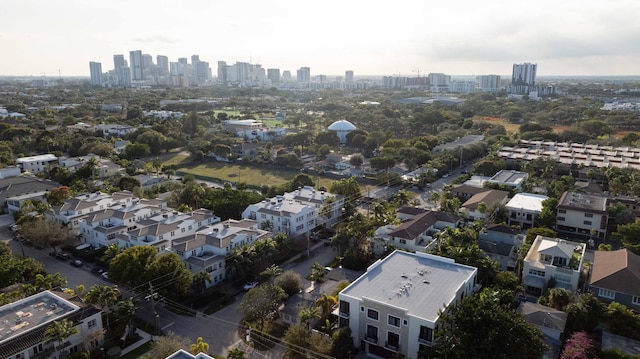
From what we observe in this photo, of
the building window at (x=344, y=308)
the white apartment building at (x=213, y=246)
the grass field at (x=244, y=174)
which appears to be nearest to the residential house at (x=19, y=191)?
the grass field at (x=244, y=174)

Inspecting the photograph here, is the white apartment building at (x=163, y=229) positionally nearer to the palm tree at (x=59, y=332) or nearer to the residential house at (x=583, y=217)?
the palm tree at (x=59, y=332)

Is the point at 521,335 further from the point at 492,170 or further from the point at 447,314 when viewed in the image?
the point at 492,170

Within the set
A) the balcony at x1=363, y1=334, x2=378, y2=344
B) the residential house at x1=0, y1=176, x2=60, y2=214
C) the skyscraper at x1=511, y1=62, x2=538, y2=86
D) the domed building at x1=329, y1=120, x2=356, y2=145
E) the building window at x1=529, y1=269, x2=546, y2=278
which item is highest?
the skyscraper at x1=511, y1=62, x2=538, y2=86

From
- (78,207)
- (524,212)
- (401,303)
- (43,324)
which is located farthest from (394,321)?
(78,207)

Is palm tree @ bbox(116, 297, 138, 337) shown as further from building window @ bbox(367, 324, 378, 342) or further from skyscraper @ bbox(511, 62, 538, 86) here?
skyscraper @ bbox(511, 62, 538, 86)

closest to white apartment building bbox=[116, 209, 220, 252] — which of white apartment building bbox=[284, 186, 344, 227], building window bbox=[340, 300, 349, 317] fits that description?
white apartment building bbox=[284, 186, 344, 227]
